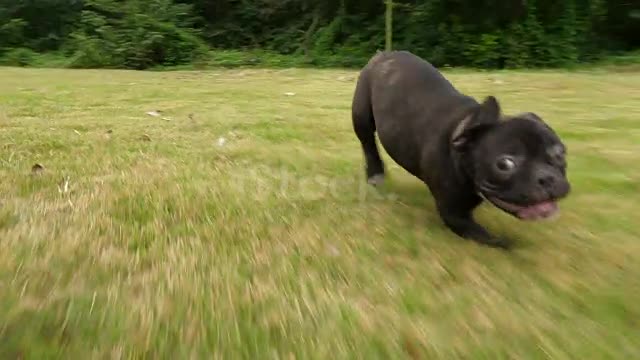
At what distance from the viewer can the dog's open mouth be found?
2418 mm

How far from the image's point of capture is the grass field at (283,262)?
1.82 meters

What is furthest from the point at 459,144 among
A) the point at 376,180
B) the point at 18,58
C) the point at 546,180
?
the point at 18,58

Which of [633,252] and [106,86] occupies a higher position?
[633,252]

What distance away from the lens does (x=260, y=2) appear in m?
24.3

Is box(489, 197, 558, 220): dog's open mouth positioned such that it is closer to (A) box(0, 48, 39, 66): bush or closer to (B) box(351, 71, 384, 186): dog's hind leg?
(B) box(351, 71, 384, 186): dog's hind leg

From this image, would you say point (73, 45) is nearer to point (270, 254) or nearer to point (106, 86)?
point (106, 86)

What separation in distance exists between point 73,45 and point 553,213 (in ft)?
70.7

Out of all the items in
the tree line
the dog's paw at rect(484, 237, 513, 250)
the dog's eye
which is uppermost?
the dog's eye

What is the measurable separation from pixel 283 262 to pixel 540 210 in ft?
2.96

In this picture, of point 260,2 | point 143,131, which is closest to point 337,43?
point 260,2

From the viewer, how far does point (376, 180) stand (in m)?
3.76

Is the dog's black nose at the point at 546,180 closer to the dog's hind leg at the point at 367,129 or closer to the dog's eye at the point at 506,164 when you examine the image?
the dog's eye at the point at 506,164

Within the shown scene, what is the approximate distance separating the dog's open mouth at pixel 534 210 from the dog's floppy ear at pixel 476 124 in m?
0.24

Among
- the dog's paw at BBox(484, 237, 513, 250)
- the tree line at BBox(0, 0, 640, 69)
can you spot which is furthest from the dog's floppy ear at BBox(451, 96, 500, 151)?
the tree line at BBox(0, 0, 640, 69)
